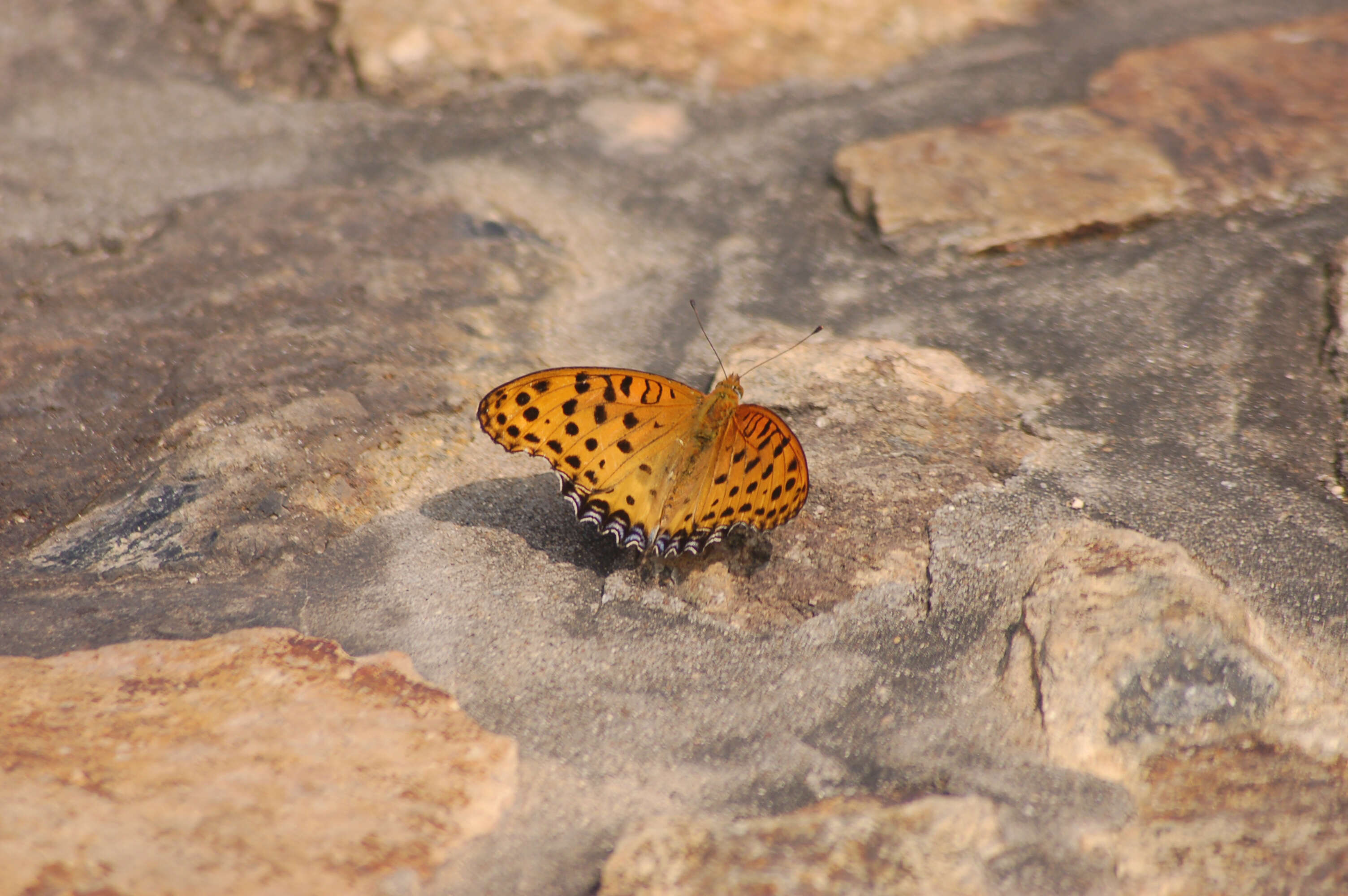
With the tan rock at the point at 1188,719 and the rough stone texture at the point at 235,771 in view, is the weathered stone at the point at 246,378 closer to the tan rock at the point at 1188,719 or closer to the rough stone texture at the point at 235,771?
the rough stone texture at the point at 235,771

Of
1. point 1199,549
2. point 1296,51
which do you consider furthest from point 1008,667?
A: point 1296,51

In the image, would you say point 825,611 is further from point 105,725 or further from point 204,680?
point 105,725

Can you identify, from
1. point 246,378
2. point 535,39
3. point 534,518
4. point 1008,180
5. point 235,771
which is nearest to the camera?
point 235,771

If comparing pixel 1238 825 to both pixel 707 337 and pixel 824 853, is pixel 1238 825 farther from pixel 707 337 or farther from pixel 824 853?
pixel 707 337

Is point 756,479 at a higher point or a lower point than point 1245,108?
lower

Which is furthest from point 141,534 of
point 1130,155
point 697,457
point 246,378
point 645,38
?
point 1130,155

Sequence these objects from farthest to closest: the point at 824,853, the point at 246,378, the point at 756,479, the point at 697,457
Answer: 1. the point at 246,378
2. the point at 697,457
3. the point at 756,479
4. the point at 824,853

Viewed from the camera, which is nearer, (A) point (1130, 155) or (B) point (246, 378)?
(B) point (246, 378)
